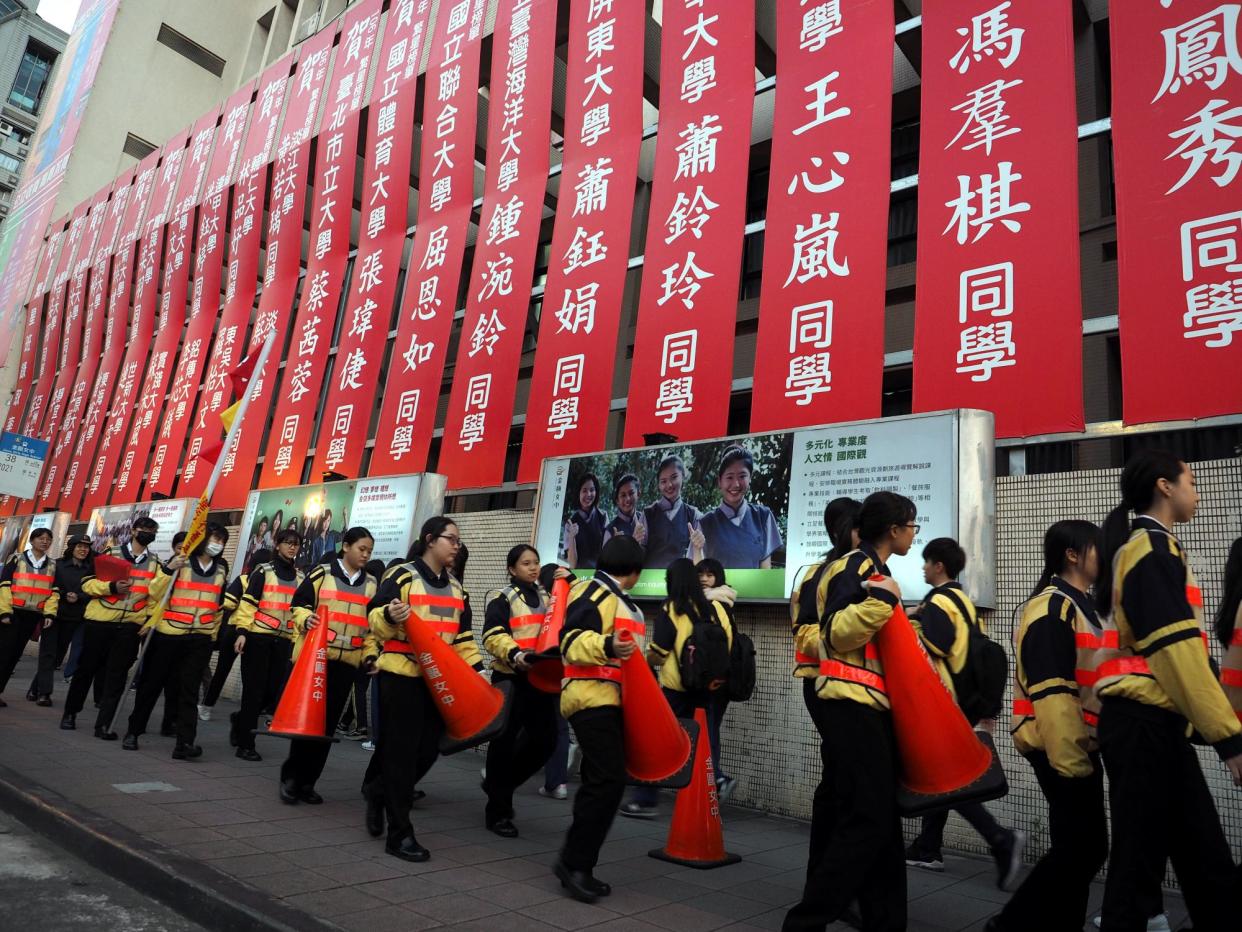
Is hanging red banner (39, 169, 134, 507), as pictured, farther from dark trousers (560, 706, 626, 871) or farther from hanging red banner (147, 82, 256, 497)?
dark trousers (560, 706, 626, 871)

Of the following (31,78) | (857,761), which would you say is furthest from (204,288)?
(31,78)

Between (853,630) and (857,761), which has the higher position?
(853,630)

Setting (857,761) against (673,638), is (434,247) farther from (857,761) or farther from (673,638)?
(857,761)

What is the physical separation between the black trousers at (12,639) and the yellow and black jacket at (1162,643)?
10089mm

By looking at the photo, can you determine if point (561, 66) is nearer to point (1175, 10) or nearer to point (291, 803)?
point (1175, 10)

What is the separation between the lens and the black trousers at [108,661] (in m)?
7.44

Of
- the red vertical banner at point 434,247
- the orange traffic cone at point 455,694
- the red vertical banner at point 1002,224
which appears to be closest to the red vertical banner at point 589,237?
the red vertical banner at point 434,247

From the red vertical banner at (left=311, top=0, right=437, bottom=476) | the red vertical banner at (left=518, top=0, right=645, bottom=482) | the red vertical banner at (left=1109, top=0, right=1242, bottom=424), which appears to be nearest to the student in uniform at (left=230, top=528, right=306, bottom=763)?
the red vertical banner at (left=518, top=0, right=645, bottom=482)

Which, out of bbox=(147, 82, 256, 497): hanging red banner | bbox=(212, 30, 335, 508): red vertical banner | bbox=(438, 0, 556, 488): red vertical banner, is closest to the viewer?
bbox=(438, 0, 556, 488): red vertical banner

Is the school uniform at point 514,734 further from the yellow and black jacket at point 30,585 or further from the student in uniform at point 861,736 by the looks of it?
the yellow and black jacket at point 30,585

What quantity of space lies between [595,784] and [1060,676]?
1.98 metres

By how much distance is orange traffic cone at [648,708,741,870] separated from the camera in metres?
4.50

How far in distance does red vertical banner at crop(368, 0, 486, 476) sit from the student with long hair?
7.77 m

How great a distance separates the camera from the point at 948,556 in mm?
4438
